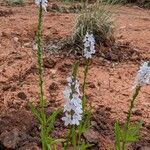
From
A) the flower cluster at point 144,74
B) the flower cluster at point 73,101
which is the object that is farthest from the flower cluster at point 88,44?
the flower cluster at point 73,101

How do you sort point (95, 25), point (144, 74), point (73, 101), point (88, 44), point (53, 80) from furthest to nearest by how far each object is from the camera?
point (95, 25)
point (53, 80)
point (88, 44)
point (144, 74)
point (73, 101)

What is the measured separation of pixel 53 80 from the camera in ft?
19.4

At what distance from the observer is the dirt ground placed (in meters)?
4.99

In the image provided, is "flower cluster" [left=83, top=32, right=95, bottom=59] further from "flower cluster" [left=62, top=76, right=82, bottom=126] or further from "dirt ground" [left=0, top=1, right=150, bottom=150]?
"dirt ground" [left=0, top=1, right=150, bottom=150]

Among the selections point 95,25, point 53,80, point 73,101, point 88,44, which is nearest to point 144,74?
point 73,101

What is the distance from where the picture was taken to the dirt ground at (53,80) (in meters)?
4.99

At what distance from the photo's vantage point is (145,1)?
10.4 meters

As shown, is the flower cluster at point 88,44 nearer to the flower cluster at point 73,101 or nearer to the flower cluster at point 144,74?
the flower cluster at point 144,74

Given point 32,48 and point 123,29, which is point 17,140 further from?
point 123,29

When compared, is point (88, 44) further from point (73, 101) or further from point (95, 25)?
point (95, 25)

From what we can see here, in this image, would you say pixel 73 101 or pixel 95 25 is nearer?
pixel 73 101

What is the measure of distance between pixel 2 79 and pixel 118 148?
2.08 m

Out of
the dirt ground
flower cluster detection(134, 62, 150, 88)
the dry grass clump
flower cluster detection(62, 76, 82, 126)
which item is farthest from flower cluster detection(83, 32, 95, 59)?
the dry grass clump

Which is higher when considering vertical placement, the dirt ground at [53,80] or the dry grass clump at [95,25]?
the dry grass clump at [95,25]
